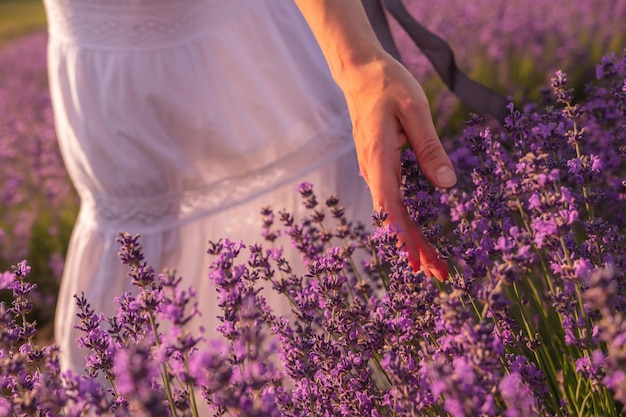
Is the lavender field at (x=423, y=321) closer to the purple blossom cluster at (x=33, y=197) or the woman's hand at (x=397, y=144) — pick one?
the woman's hand at (x=397, y=144)

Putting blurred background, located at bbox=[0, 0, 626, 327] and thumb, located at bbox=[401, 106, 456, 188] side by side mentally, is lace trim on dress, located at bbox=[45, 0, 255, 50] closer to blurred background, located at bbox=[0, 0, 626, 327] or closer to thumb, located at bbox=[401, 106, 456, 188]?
thumb, located at bbox=[401, 106, 456, 188]

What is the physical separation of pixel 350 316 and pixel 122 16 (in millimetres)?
1496

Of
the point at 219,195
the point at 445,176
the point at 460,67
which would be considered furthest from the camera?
the point at 460,67

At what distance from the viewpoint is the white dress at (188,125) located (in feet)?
8.04

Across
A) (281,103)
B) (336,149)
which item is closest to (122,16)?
(281,103)

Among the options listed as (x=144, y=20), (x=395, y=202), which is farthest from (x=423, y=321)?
(x=144, y=20)

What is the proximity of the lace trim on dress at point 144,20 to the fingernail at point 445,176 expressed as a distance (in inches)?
49.3

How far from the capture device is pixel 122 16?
95.7 inches

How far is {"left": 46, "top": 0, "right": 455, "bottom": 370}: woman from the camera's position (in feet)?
8.04

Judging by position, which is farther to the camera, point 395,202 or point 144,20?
point 144,20

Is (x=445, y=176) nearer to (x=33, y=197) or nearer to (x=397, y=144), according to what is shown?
A: (x=397, y=144)

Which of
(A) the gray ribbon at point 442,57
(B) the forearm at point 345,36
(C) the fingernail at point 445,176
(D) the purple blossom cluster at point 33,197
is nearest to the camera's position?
(C) the fingernail at point 445,176

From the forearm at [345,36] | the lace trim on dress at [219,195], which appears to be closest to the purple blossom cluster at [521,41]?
the lace trim on dress at [219,195]

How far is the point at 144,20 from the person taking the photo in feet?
7.99
